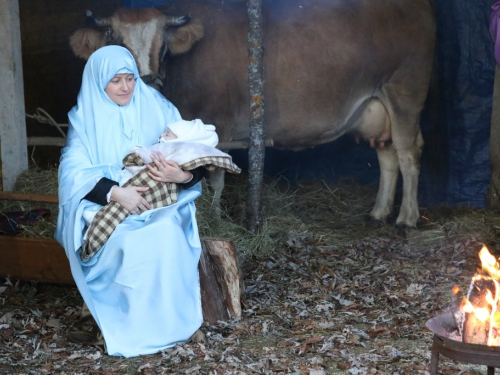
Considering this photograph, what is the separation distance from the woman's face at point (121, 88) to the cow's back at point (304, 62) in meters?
2.24

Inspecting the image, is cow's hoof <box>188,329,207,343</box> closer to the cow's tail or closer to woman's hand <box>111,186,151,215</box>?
woman's hand <box>111,186,151,215</box>

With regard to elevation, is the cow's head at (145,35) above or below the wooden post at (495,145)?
above

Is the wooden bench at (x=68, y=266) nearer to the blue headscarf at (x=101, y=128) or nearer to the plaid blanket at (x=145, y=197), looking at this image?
the plaid blanket at (x=145, y=197)

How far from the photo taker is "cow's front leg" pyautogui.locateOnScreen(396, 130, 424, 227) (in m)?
7.33

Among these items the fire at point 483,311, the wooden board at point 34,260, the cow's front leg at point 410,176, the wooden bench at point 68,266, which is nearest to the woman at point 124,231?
the wooden bench at point 68,266

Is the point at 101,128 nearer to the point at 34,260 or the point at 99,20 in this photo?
the point at 34,260

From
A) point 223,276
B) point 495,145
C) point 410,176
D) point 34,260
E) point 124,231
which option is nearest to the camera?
point 124,231

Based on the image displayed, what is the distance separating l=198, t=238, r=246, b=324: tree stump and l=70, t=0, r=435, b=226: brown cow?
2.13 meters

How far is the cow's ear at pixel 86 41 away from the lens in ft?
21.5

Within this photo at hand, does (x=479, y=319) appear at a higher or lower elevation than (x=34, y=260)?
higher

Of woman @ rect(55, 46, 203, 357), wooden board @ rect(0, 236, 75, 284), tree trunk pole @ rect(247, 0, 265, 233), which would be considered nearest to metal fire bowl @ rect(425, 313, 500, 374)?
woman @ rect(55, 46, 203, 357)

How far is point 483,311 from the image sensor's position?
2951 mm

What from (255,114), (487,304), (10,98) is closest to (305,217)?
(255,114)

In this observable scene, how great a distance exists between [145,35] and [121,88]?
6.54ft
